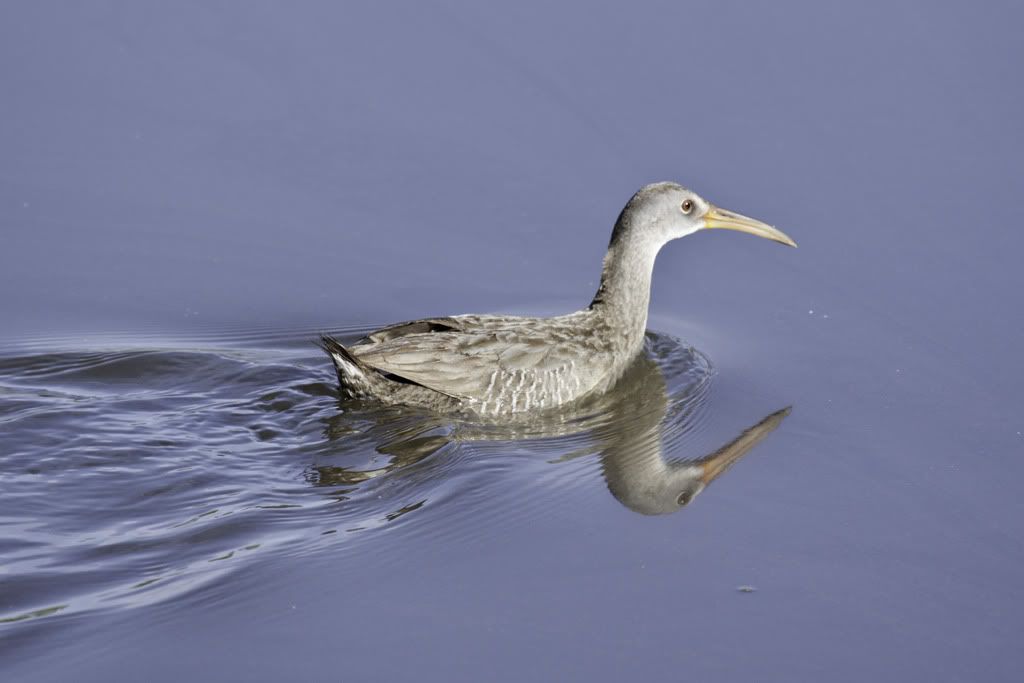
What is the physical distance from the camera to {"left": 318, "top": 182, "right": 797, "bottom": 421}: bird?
30.6 ft

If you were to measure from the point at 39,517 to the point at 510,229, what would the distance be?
428 centimetres

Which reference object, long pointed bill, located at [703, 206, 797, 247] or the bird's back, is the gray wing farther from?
long pointed bill, located at [703, 206, 797, 247]

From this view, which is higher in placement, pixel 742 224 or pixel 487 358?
pixel 742 224

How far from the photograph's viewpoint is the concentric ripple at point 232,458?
744cm

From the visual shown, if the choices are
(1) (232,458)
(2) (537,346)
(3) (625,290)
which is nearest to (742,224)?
(3) (625,290)

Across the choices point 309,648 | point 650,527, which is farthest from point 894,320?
point 309,648

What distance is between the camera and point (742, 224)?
10297mm

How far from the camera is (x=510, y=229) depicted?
1081 cm

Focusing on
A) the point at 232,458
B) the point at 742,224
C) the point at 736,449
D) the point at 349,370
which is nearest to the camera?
the point at 232,458

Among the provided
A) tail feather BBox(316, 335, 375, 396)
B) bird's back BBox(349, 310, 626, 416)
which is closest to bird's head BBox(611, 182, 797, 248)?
bird's back BBox(349, 310, 626, 416)

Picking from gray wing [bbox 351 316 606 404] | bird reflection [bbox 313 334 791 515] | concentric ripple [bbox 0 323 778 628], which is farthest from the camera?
gray wing [bbox 351 316 606 404]

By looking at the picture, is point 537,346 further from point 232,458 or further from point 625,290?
point 232,458

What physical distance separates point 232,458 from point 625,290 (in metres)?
3.07

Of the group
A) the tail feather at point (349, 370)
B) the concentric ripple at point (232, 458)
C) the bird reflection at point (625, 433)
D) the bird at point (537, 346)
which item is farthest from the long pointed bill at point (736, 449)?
the tail feather at point (349, 370)
